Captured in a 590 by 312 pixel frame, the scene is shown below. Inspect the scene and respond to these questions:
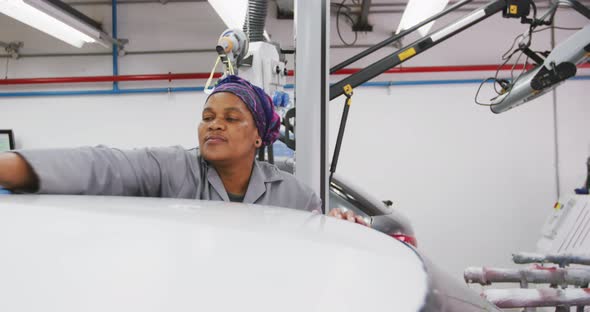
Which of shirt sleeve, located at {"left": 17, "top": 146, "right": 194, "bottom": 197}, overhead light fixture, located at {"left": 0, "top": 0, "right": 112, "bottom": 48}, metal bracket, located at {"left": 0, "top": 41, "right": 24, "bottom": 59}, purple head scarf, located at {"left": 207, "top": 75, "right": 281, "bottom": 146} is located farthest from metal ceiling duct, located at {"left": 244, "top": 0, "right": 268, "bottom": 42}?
metal bracket, located at {"left": 0, "top": 41, "right": 24, "bottom": 59}

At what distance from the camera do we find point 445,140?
15.6ft

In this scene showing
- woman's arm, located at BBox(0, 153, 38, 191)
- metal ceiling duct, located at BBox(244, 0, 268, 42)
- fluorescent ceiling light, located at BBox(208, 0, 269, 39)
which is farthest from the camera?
fluorescent ceiling light, located at BBox(208, 0, 269, 39)

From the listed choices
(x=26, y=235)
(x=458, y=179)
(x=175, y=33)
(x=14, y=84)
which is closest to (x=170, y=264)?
(x=26, y=235)

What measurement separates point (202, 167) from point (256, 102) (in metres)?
0.35

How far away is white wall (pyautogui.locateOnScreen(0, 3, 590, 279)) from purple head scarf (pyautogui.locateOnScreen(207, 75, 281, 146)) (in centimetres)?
316

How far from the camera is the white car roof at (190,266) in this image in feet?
0.98

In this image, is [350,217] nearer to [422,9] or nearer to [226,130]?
[226,130]

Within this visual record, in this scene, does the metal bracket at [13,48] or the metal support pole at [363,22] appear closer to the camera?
the metal support pole at [363,22]

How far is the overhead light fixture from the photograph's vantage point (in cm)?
309

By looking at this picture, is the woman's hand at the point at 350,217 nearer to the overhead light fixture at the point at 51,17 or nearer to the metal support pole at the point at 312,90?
the metal support pole at the point at 312,90

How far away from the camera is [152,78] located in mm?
4980

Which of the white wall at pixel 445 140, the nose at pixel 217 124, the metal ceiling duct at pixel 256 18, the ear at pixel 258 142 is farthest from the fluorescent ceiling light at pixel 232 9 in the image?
the white wall at pixel 445 140

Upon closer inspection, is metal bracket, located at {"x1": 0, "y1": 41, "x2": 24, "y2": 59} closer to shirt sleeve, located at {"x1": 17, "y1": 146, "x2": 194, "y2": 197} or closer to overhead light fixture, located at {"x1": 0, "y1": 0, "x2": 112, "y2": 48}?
overhead light fixture, located at {"x1": 0, "y1": 0, "x2": 112, "y2": 48}

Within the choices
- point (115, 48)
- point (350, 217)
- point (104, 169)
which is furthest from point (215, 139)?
point (115, 48)
